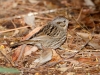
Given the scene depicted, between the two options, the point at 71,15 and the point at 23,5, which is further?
the point at 23,5

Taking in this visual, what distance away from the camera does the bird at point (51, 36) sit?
14.9ft

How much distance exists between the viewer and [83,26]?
17.3 ft

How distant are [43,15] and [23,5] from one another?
1.97ft

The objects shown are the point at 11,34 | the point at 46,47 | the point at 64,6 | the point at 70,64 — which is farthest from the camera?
the point at 64,6

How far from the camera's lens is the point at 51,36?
462cm

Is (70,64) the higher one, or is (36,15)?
(36,15)

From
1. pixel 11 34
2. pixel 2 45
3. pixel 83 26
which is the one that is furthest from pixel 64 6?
pixel 2 45

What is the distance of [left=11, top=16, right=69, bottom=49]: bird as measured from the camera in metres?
4.54

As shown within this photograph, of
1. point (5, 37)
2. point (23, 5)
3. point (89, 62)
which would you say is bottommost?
point (89, 62)

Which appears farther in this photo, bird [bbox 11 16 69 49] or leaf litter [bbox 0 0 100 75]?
bird [bbox 11 16 69 49]

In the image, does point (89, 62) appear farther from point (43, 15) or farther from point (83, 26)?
point (43, 15)

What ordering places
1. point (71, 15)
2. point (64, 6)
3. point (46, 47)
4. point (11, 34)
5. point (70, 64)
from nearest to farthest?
point (70, 64) → point (46, 47) → point (11, 34) → point (71, 15) → point (64, 6)

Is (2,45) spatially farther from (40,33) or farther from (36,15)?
(36,15)

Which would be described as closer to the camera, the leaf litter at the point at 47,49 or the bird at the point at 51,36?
the leaf litter at the point at 47,49
